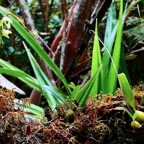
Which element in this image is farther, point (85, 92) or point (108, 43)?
point (108, 43)

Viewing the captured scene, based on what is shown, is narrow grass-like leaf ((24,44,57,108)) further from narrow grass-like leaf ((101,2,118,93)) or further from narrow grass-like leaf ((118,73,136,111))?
narrow grass-like leaf ((118,73,136,111))

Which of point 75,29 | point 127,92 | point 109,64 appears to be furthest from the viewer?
point 75,29

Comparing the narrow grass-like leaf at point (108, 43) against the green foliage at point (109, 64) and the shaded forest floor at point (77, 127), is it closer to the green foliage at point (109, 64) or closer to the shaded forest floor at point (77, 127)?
the green foliage at point (109, 64)

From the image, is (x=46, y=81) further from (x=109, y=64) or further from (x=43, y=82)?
(x=109, y=64)

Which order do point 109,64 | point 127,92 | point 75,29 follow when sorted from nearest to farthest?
point 127,92 → point 109,64 → point 75,29

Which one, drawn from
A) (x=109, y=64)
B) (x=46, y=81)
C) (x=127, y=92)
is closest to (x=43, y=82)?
(x=46, y=81)

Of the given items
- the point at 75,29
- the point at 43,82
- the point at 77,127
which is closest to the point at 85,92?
the point at 77,127

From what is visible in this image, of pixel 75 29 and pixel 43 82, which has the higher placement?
pixel 75 29

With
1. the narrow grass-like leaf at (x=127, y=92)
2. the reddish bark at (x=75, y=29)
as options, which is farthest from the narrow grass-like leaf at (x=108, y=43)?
the narrow grass-like leaf at (x=127, y=92)

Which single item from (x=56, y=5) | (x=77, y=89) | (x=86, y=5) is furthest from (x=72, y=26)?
(x=56, y=5)
